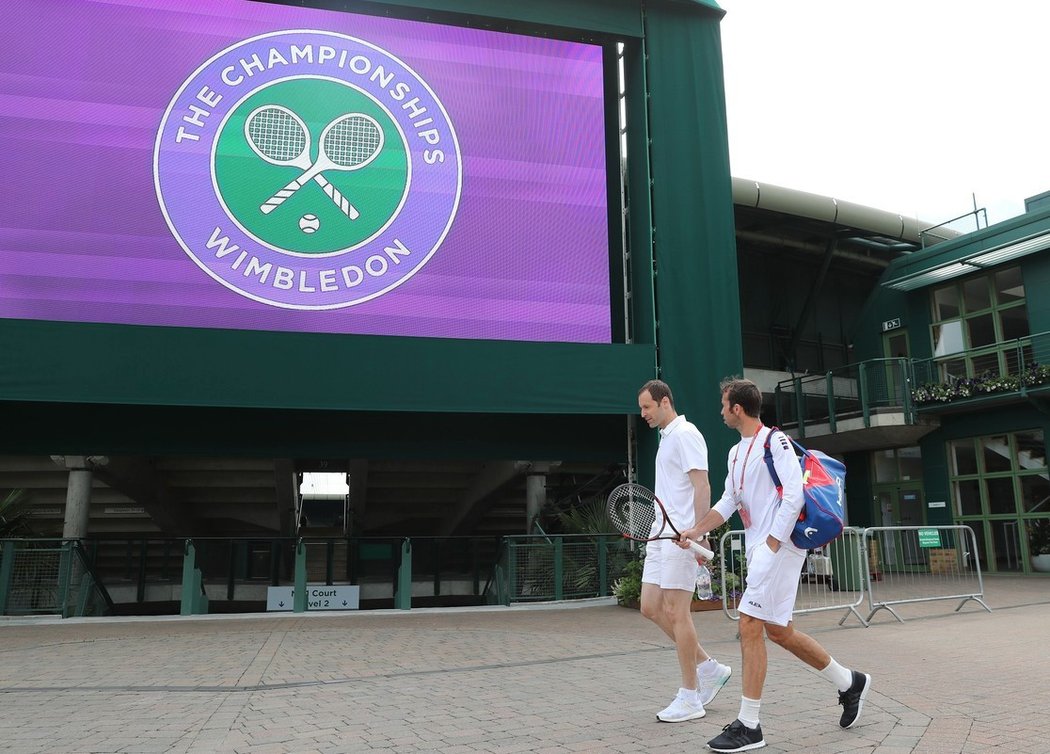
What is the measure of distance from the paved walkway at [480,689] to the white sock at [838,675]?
227mm

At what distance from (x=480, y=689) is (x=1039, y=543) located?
16.5m

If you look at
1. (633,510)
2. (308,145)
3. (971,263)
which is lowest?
(633,510)

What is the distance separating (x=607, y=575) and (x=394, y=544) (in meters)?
3.25

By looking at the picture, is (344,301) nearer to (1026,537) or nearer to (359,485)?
(359,485)

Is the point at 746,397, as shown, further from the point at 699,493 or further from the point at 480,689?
the point at 480,689

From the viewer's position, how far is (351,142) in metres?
11.8

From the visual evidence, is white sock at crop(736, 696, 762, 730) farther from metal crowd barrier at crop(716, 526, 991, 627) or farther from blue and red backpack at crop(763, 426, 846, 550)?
metal crowd barrier at crop(716, 526, 991, 627)

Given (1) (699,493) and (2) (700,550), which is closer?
(2) (700,550)

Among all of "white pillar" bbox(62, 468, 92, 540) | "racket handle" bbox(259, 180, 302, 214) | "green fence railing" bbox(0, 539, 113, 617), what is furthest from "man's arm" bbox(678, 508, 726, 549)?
"white pillar" bbox(62, 468, 92, 540)

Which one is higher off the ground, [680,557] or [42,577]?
[680,557]

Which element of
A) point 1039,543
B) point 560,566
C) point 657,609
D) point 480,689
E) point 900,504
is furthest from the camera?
point 900,504

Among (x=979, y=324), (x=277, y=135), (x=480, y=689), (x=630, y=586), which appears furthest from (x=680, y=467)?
(x=979, y=324)

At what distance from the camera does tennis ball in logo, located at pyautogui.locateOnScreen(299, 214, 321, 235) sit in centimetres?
1136

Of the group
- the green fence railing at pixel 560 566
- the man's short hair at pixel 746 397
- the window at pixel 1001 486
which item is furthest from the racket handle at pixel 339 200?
the window at pixel 1001 486
